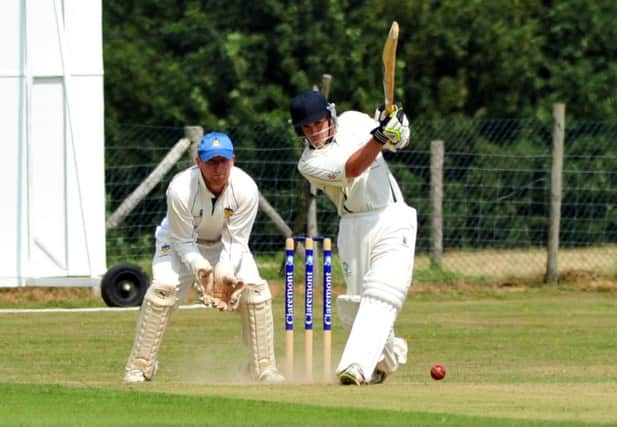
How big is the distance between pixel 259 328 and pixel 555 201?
28.2ft

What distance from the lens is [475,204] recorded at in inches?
818

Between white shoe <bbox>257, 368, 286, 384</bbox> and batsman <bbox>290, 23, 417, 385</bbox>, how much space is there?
0.75m

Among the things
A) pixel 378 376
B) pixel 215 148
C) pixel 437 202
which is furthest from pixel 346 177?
pixel 437 202

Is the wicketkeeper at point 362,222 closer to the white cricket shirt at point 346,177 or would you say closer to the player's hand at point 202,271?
the white cricket shirt at point 346,177

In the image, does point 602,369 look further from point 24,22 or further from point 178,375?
point 24,22

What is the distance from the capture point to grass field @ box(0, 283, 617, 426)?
845 cm

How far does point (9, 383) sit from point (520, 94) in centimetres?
1941

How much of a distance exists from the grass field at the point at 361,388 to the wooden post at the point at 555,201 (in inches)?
13.5

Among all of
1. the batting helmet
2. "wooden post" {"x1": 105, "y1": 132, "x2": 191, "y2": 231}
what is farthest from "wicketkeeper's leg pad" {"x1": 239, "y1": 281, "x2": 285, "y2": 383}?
"wooden post" {"x1": 105, "y1": 132, "x2": 191, "y2": 231}

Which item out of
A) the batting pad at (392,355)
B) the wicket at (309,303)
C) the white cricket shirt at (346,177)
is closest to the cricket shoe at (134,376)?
the wicket at (309,303)

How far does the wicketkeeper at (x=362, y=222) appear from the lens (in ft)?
33.1

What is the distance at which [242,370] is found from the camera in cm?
1151

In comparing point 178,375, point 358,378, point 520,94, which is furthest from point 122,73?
point 358,378

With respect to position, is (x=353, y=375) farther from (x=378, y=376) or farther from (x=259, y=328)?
(x=259, y=328)
